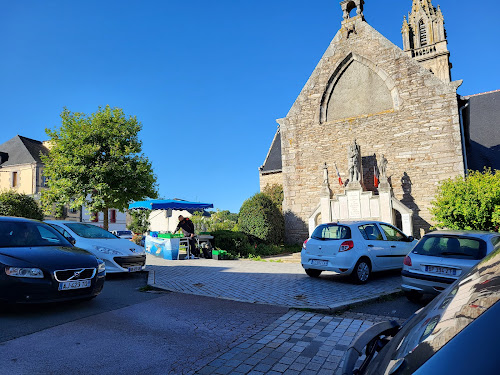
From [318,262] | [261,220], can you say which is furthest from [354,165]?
[318,262]

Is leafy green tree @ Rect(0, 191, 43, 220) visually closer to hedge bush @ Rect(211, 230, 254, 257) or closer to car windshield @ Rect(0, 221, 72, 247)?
hedge bush @ Rect(211, 230, 254, 257)

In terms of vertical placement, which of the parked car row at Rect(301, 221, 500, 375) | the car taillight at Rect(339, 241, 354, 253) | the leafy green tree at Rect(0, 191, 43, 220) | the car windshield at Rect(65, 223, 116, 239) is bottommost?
the car taillight at Rect(339, 241, 354, 253)

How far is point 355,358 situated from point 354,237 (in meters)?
6.93

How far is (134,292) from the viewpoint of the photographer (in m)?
7.36

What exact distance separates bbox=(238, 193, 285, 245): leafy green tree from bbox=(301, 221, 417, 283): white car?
330 inches

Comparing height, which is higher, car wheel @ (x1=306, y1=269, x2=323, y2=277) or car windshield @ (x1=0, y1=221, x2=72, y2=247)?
car windshield @ (x1=0, y1=221, x2=72, y2=247)

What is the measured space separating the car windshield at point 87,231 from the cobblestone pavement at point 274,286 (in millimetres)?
1913

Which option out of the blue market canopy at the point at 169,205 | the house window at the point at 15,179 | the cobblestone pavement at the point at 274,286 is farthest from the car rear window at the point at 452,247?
the house window at the point at 15,179

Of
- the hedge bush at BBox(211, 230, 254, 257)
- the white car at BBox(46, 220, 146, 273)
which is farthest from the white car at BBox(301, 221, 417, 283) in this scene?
the hedge bush at BBox(211, 230, 254, 257)

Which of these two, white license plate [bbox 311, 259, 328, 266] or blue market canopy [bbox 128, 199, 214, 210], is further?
blue market canopy [bbox 128, 199, 214, 210]

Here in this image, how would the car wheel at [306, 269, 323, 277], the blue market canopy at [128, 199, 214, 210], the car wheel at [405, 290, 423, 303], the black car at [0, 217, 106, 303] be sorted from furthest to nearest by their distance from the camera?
1. the blue market canopy at [128, 199, 214, 210]
2. the car wheel at [306, 269, 323, 277]
3. the car wheel at [405, 290, 423, 303]
4. the black car at [0, 217, 106, 303]

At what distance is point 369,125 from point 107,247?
14.2 m

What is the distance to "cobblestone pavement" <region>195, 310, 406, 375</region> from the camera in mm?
3521

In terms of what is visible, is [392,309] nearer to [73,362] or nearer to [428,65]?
[73,362]
